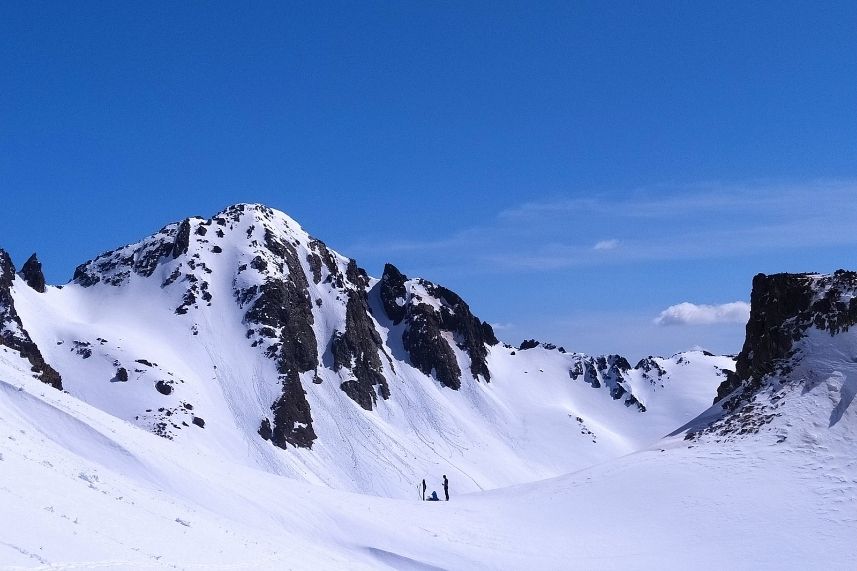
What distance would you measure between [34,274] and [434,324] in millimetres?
77740

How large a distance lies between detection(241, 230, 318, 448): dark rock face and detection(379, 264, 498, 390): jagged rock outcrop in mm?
25193

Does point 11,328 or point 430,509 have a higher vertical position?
point 11,328

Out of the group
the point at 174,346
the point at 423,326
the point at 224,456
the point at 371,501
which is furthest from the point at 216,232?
the point at 371,501

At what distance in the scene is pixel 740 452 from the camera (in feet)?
127

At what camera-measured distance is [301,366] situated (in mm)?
124125

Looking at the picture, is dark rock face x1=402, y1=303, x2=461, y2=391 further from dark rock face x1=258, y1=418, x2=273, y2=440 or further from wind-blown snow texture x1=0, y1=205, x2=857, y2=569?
dark rock face x1=258, y1=418, x2=273, y2=440

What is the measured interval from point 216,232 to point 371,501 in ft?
379

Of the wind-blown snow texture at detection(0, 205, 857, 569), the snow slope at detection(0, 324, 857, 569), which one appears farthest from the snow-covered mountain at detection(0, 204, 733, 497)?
the snow slope at detection(0, 324, 857, 569)

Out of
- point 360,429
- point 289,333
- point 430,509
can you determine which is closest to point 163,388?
point 289,333

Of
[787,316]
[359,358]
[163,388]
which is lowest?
[787,316]

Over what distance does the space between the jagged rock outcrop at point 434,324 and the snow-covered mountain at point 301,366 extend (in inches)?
14.0

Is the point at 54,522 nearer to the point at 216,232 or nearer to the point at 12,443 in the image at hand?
the point at 12,443

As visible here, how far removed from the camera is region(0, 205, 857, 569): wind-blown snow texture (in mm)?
24250

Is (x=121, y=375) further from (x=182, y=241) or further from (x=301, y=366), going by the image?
(x=182, y=241)
